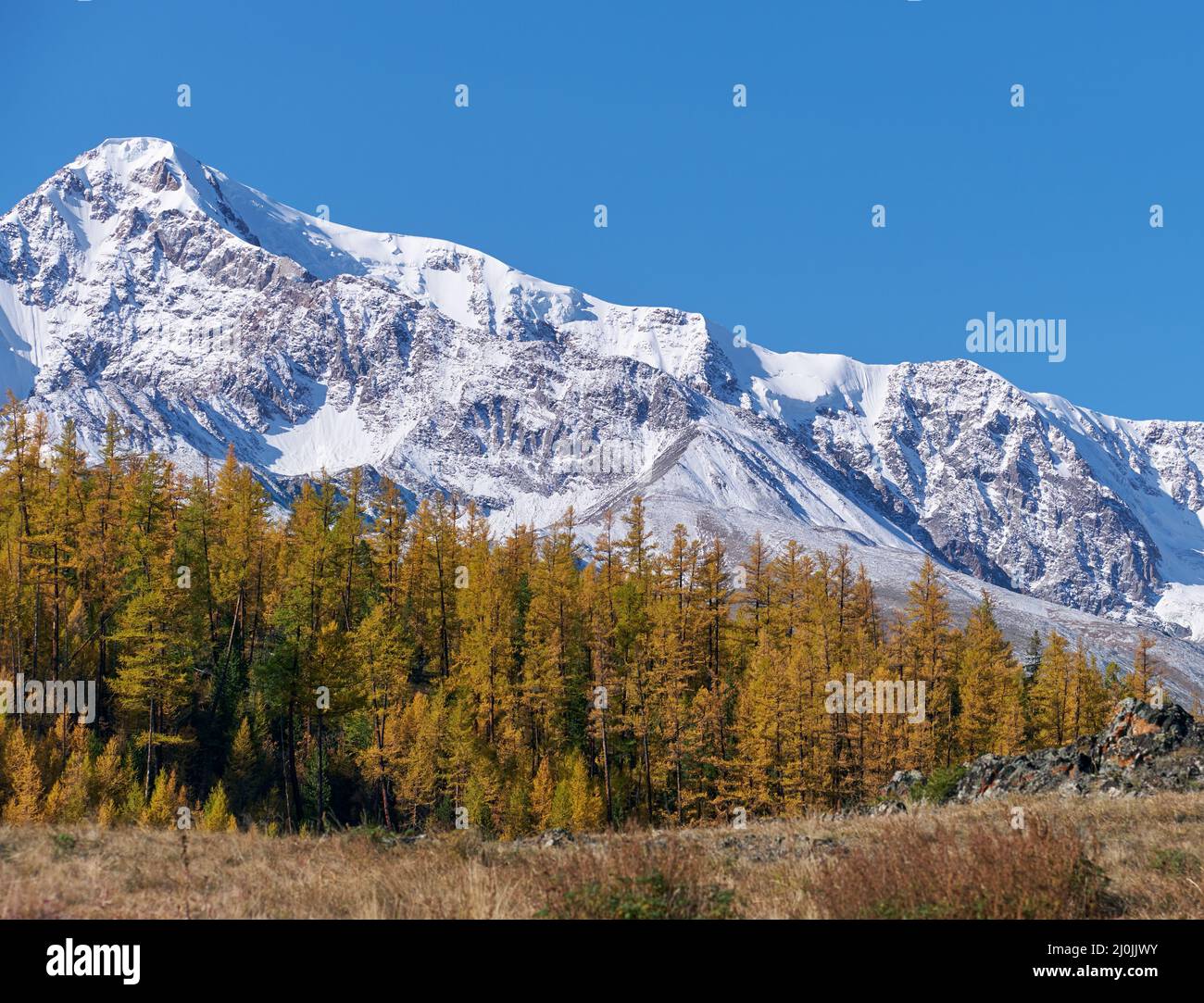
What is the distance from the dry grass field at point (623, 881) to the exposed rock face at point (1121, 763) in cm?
894

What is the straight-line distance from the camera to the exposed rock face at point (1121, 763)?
21.1 metres

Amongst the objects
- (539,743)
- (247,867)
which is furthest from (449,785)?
(247,867)

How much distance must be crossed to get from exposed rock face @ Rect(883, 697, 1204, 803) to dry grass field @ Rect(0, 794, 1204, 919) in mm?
8944

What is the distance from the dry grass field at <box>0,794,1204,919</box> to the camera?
28.8 feet

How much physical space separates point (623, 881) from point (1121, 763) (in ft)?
59.7
